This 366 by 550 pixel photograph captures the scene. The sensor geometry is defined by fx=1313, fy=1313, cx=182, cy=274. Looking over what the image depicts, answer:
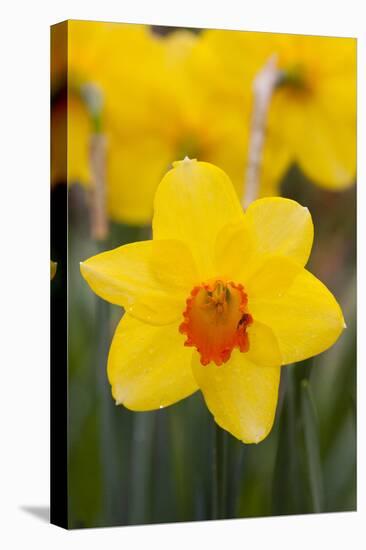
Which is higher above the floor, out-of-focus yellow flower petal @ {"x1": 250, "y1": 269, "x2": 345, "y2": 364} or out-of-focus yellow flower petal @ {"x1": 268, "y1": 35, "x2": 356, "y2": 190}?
out-of-focus yellow flower petal @ {"x1": 268, "y1": 35, "x2": 356, "y2": 190}

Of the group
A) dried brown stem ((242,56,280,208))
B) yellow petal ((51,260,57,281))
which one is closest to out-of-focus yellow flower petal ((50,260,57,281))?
yellow petal ((51,260,57,281))

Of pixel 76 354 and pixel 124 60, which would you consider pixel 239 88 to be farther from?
pixel 76 354

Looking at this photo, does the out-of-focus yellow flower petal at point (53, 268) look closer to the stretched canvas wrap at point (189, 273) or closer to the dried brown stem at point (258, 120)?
the stretched canvas wrap at point (189, 273)

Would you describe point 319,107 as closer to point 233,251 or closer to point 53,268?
point 233,251

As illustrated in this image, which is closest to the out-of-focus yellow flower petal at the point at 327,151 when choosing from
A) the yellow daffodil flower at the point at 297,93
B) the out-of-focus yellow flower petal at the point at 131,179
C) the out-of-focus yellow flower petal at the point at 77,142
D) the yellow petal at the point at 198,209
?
the yellow daffodil flower at the point at 297,93

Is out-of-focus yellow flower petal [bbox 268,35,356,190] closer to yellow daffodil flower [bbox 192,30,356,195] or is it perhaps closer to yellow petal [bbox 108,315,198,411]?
yellow daffodil flower [bbox 192,30,356,195]

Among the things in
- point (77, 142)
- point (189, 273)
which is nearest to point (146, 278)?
point (189, 273)

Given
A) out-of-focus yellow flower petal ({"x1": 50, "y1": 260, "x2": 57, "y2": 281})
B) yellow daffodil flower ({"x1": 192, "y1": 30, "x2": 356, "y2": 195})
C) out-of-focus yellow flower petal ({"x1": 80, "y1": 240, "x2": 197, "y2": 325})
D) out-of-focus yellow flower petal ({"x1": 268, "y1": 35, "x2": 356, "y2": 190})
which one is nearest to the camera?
out-of-focus yellow flower petal ({"x1": 80, "y1": 240, "x2": 197, "y2": 325})
